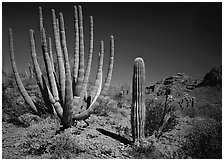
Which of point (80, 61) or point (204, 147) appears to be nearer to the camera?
point (204, 147)

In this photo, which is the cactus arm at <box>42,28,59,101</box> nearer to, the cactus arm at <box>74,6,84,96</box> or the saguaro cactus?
the cactus arm at <box>74,6,84,96</box>

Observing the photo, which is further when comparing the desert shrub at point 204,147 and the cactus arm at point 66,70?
the cactus arm at point 66,70

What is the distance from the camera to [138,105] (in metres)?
7.39

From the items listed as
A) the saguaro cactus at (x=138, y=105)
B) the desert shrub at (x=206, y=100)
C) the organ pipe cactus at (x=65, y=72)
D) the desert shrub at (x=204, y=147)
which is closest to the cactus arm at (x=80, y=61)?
the organ pipe cactus at (x=65, y=72)

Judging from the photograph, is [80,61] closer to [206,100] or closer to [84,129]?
[84,129]

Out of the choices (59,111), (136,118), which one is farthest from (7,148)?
(136,118)

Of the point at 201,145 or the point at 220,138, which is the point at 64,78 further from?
the point at 220,138

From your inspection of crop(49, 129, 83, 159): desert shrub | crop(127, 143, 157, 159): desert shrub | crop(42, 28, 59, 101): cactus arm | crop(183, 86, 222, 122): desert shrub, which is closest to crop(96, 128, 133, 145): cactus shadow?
crop(127, 143, 157, 159): desert shrub

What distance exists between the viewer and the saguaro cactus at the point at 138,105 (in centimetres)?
734

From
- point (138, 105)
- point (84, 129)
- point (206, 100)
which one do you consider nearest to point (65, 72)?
point (84, 129)

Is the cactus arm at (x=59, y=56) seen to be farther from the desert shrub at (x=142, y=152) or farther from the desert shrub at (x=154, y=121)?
the desert shrub at (x=154, y=121)

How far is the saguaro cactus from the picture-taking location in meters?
7.34

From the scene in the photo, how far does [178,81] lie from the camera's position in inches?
1155

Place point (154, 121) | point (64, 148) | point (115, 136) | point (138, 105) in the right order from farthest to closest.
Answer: point (154, 121) → point (115, 136) → point (138, 105) → point (64, 148)
